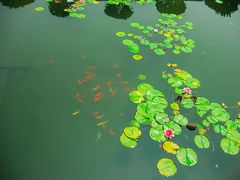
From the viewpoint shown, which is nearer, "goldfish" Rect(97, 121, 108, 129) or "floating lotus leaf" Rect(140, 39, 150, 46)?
"goldfish" Rect(97, 121, 108, 129)

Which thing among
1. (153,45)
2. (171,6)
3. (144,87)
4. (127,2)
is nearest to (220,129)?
(144,87)

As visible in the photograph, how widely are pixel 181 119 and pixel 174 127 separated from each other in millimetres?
122

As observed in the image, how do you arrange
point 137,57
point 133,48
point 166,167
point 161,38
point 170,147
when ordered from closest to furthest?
point 166,167 → point 170,147 → point 137,57 → point 133,48 → point 161,38

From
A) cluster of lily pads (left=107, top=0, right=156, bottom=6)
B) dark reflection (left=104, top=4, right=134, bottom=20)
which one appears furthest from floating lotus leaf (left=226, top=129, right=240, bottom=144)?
cluster of lily pads (left=107, top=0, right=156, bottom=6)

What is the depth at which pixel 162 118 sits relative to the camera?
7.58ft

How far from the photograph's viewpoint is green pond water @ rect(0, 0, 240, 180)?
2010mm

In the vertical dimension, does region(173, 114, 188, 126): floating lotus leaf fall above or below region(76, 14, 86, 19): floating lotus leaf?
below

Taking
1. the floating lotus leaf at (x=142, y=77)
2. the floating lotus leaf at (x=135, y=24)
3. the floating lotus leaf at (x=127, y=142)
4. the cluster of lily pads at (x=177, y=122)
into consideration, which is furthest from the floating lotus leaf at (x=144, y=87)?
the floating lotus leaf at (x=135, y=24)

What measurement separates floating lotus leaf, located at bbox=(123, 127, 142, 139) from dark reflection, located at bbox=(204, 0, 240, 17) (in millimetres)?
2677

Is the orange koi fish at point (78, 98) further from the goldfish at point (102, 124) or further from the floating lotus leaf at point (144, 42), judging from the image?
the floating lotus leaf at point (144, 42)

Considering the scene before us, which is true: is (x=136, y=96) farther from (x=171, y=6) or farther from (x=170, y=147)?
(x=171, y=6)

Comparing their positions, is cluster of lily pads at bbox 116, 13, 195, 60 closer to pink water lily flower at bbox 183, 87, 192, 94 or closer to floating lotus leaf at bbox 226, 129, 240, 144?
pink water lily flower at bbox 183, 87, 192, 94

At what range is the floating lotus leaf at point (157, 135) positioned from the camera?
→ 2184mm

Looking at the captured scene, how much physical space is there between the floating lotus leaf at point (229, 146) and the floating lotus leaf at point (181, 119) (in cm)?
34
